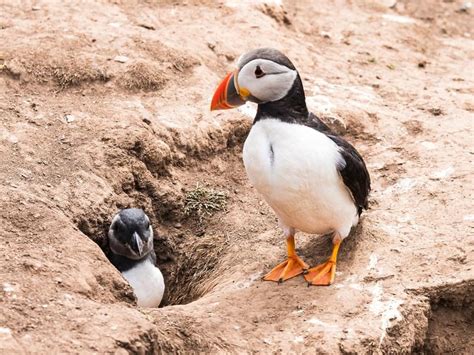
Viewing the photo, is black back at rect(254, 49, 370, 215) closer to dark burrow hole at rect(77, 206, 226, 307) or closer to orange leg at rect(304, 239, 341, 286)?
orange leg at rect(304, 239, 341, 286)

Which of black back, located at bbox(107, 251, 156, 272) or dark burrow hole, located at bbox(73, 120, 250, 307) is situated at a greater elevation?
dark burrow hole, located at bbox(73, 120, 250, 307)

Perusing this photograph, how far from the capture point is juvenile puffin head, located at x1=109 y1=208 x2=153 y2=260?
6507mm

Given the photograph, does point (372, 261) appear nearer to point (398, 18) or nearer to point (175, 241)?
point (175, 241)

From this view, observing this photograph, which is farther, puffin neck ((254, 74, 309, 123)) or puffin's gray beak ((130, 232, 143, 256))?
puffin's gray beak ((130, 232, 143, 256))

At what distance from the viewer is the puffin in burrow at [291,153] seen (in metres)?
5.33

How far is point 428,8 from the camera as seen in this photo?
34.4 ft

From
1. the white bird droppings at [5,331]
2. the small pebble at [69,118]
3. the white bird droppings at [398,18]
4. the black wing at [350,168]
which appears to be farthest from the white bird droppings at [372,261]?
the white bird droppings at [398,18]

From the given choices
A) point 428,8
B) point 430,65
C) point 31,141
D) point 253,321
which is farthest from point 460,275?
point 428,8

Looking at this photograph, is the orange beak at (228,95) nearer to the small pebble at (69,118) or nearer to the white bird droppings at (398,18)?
the small pebble at (69,118)

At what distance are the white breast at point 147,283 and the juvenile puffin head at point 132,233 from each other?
105 mm

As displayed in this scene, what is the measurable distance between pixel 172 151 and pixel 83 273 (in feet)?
7.17

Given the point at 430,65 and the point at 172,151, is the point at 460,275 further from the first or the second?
the point at 430,65

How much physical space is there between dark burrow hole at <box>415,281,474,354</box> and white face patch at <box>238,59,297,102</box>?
1.55 m

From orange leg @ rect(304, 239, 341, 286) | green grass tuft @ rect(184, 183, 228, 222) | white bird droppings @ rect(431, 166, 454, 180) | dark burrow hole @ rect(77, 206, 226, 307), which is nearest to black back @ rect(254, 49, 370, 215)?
orange leg @ rect(304, 239, 341, 286)
